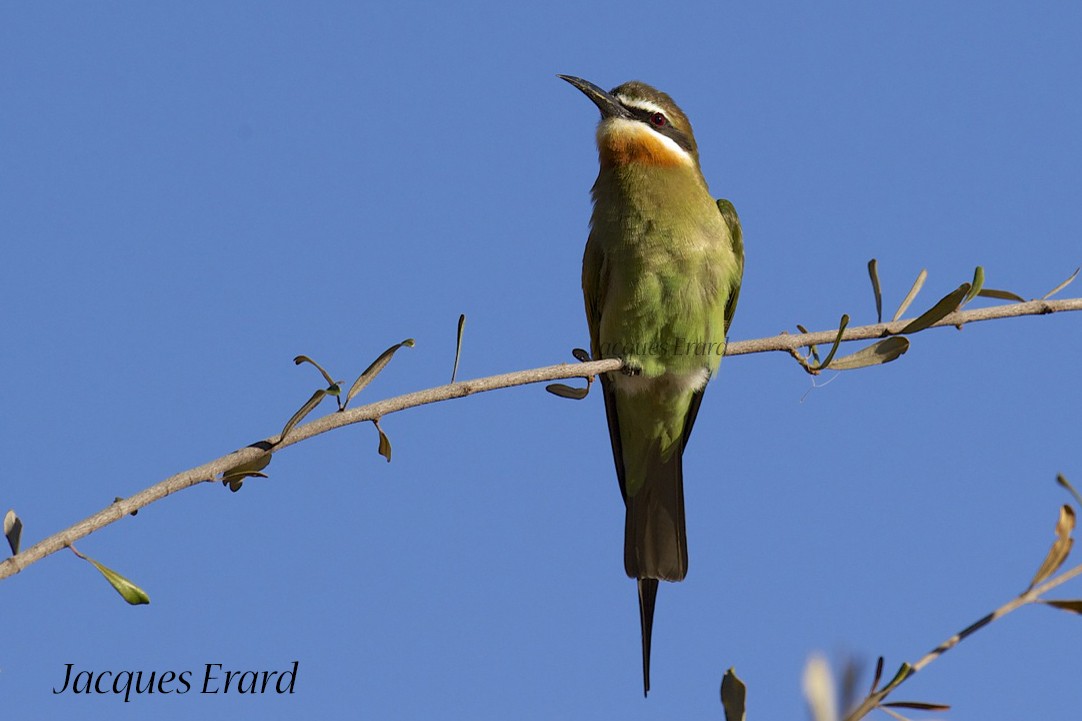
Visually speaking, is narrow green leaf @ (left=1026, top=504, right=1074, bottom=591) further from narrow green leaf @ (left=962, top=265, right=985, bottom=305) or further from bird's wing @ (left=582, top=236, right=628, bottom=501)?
bird's wing @ (left=582, top=236, right=628, bottom=501)

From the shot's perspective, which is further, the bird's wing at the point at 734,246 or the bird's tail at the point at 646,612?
the bird's wing at the point at 734,246

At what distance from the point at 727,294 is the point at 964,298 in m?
1.88

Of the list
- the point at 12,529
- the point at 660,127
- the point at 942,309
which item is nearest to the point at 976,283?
the point at 942,309

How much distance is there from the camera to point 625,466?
12.8 ft

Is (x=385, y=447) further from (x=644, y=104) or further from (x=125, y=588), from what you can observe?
(x=644, y=104)

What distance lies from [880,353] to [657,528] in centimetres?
166

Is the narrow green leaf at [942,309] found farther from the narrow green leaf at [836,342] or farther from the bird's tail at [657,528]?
the bird's tail at [657,528]

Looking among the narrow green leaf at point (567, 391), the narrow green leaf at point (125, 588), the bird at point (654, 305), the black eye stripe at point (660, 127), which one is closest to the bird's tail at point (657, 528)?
the bird at point (654, 305)

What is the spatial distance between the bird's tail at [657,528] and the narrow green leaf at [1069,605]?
2265 mm

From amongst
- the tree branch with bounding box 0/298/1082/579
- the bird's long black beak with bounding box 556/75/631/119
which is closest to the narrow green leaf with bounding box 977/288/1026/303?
the tree branch with bounding box 0/298/1082/579

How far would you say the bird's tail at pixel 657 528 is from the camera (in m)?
3.42

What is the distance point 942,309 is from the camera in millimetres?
1915

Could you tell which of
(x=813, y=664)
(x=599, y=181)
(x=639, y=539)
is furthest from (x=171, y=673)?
(x=599, y=181)

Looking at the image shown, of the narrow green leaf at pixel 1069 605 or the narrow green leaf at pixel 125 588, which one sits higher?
the narrow green leaf at pixel 125 588
